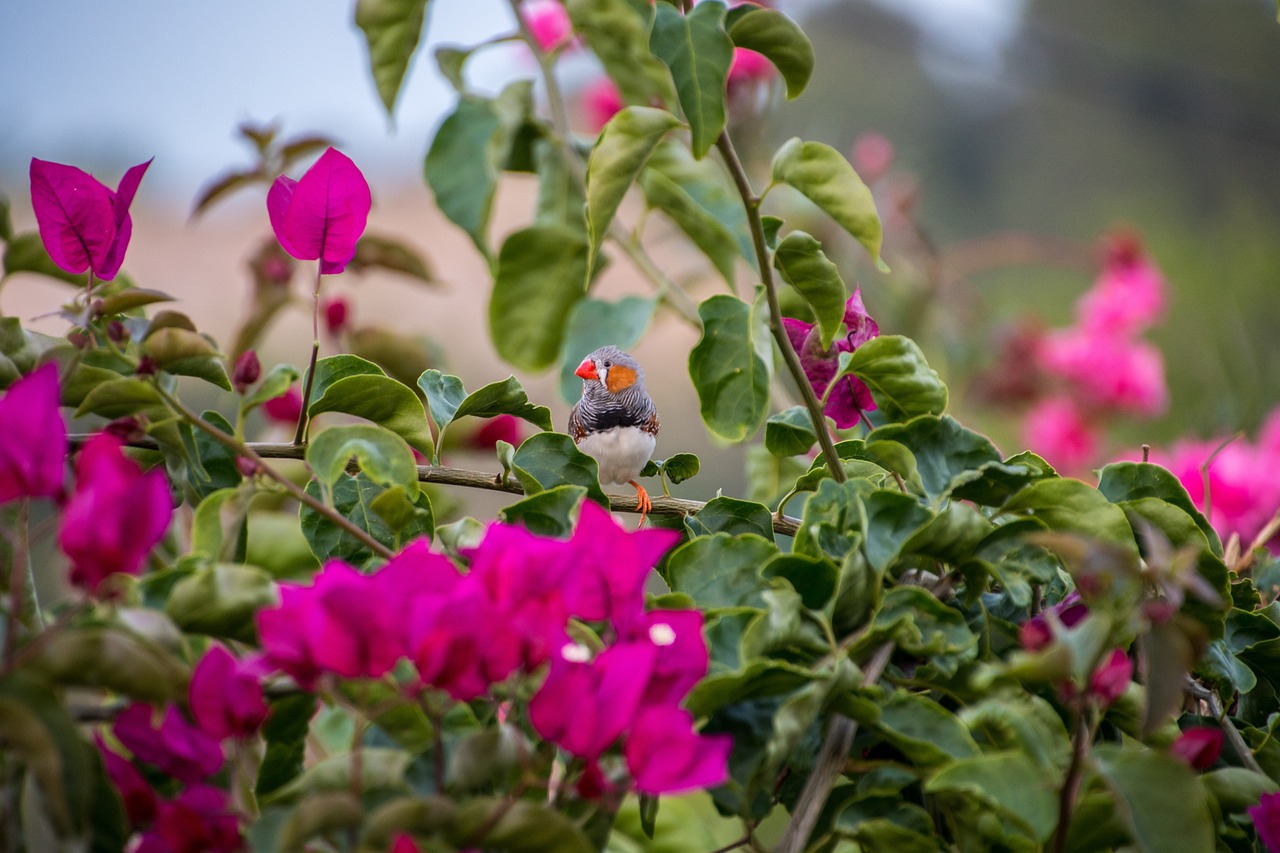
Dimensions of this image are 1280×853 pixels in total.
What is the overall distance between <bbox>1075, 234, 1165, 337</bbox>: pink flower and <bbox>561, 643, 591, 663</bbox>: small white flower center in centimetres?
185

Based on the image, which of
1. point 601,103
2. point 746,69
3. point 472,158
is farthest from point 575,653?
point 601,103

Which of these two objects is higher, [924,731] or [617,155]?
[617,155]

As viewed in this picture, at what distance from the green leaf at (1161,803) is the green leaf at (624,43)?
550 mm

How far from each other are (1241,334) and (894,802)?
1506mm

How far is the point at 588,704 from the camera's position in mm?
344

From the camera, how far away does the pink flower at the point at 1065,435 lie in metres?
2.11

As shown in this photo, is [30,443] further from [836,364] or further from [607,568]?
[836,364]

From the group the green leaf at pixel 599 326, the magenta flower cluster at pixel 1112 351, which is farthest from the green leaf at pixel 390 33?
the magenta flower cluster at pixel 1112 351

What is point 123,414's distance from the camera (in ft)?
1.49

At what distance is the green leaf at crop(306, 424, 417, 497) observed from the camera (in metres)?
0.44

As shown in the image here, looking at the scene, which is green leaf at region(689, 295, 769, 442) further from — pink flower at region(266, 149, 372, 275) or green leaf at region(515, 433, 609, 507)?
pink flower at region(266, 149, 372, 275)

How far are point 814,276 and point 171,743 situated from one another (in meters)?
0.36

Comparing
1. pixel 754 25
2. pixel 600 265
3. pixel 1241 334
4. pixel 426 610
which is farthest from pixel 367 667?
pixel 1241 334

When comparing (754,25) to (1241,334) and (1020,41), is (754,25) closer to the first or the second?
(1241,334)
